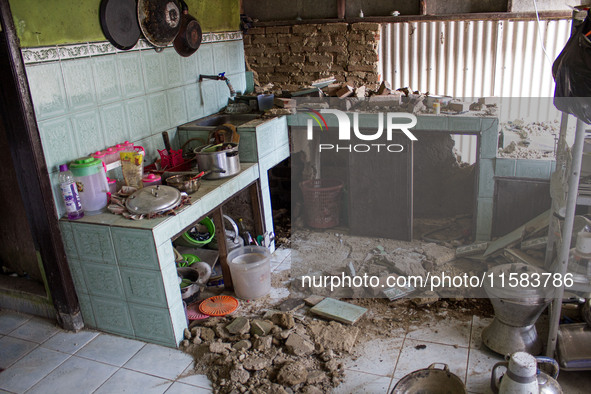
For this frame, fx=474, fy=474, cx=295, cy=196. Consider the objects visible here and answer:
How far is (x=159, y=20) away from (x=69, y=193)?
1.77 m

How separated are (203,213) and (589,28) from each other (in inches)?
105

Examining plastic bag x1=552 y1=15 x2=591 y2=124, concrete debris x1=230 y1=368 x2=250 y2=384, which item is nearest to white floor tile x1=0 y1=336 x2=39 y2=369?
concrete debris x1=230 y1=368 x2=250 y2=384

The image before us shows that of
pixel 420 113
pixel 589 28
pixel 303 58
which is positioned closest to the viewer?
pixel 589 28

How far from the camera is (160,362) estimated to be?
126 inches

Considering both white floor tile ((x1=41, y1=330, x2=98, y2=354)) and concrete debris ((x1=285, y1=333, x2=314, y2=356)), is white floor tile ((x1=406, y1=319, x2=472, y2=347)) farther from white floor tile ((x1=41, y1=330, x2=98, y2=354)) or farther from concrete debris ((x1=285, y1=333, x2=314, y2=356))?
white floor tile ((x1=41, y1=330, x2=98, y2=354))

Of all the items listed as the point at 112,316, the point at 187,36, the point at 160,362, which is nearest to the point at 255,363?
the point at 160,362

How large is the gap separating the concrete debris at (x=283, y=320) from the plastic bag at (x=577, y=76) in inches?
86.0

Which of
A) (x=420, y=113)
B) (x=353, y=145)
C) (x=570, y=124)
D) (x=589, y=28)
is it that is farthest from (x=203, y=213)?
Answer: (x=570, y=124)

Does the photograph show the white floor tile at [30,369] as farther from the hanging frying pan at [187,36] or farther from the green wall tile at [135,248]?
the hanging frying pan at [187,36]

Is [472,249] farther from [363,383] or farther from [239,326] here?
[239,326]

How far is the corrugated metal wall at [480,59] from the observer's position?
4625 millimetres

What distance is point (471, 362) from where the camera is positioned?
118 inches

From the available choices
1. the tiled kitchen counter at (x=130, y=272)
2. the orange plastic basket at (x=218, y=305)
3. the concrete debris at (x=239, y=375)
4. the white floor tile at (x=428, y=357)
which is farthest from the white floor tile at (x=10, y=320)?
the white floor tile at (x=428, y=357)

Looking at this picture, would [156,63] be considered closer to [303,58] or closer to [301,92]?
[301,92]
